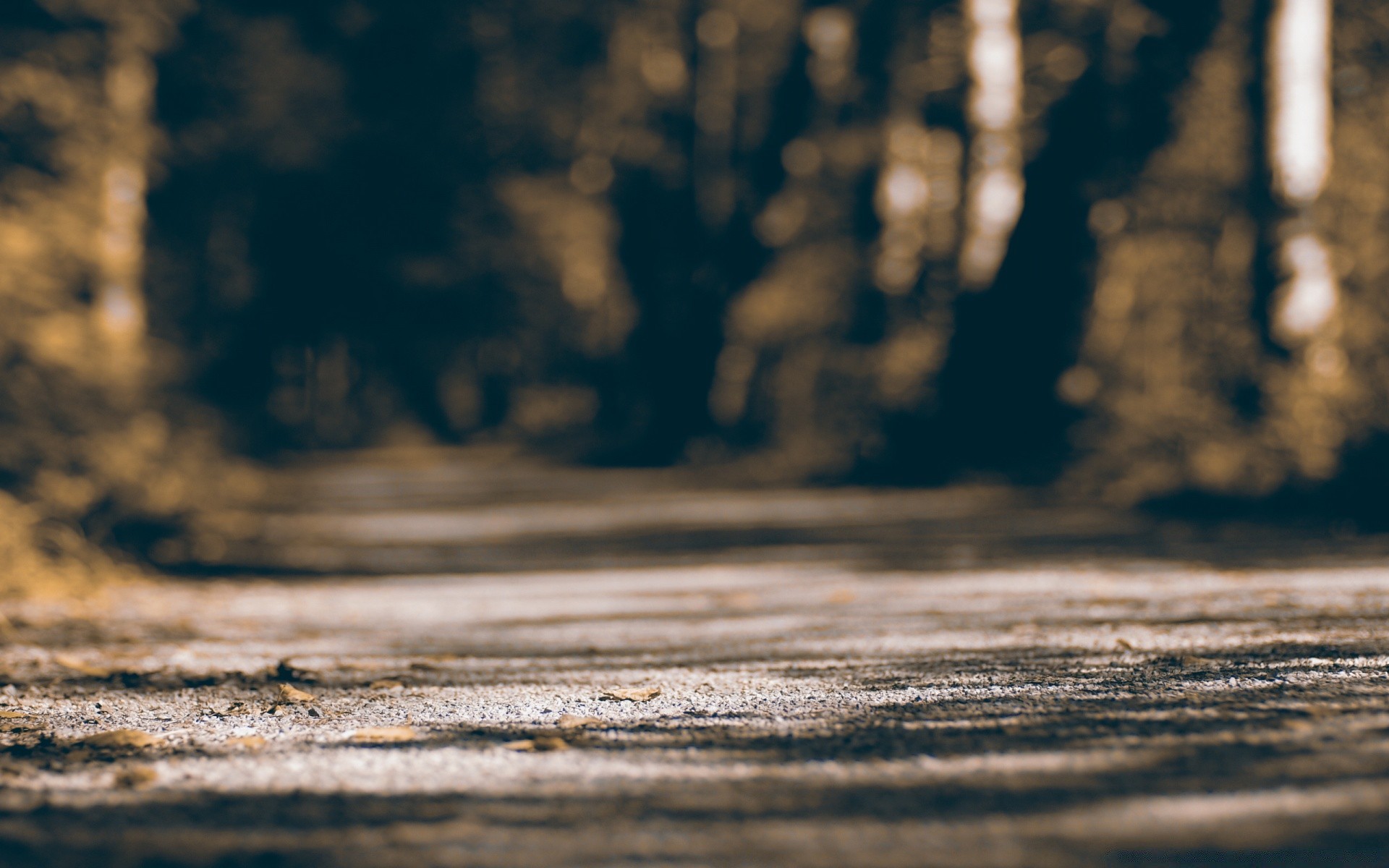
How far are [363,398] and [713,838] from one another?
48.8 m

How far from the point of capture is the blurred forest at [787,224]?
412 inches

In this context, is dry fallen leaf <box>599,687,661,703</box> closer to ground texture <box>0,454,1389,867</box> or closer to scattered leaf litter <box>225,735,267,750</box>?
ground texture <box>0,454,1389,867</box>

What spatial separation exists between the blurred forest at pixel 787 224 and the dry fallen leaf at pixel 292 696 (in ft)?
13.8

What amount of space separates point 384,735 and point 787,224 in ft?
70.4

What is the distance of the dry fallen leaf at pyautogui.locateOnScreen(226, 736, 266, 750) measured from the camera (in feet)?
13.5

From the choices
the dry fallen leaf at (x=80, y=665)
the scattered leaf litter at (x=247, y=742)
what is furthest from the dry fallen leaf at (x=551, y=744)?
the dry fallen leaf at (x=80, y=665)

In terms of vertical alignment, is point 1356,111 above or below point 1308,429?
above

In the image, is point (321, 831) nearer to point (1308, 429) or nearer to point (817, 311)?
point (1308, 429)

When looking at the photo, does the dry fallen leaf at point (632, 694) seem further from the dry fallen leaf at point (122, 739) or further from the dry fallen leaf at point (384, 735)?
the dry fallen leaf at point (122, 739)

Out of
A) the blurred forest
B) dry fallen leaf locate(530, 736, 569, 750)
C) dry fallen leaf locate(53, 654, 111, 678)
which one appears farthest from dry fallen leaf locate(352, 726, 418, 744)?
the blurred forest

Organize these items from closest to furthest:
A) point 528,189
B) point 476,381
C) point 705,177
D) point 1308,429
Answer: point 1308,429 → point 705,177 → point 528,189 → point 476,381

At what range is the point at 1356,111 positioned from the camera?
37.4 ft

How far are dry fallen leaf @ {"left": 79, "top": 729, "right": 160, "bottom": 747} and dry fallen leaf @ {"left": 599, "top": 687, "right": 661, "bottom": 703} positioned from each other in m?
1.41

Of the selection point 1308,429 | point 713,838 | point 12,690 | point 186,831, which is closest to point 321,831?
point 186,831
